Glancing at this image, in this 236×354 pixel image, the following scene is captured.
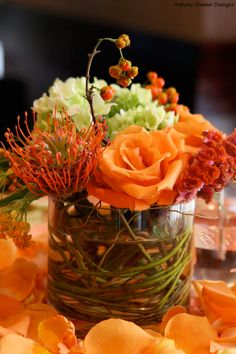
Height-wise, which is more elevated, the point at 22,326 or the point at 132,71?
the point at 132,71

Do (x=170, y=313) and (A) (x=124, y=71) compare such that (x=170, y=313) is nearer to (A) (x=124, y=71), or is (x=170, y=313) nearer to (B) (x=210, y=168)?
(B) (x=210, y=168)

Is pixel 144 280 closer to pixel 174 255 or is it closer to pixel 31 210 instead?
pixel 174 255

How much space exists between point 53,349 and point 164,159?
0.25 metres

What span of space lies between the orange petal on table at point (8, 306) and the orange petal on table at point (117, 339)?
0.48 feet

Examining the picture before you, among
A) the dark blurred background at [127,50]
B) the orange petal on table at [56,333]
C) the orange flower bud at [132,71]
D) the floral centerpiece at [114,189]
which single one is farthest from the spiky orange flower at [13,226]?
the dark blurred background at [127,50]

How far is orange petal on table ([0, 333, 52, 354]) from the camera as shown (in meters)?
0.64

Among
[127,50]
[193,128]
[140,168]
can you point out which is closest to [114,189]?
[140,168]

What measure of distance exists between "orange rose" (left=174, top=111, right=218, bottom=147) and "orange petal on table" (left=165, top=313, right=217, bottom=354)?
0.69 ft

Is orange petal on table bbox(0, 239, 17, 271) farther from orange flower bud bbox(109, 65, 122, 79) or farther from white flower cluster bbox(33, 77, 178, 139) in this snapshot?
orange flower bud bbox(109, 65, 122, 79)

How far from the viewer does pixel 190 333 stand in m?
0.71

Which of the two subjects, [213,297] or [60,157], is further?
[213,297]

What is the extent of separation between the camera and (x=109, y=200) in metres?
0.70

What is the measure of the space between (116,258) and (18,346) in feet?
0.54

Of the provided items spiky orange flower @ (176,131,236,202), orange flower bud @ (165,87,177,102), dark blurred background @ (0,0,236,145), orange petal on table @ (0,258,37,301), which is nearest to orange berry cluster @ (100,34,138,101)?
spiky orange flower @ (176,131,236,202)
